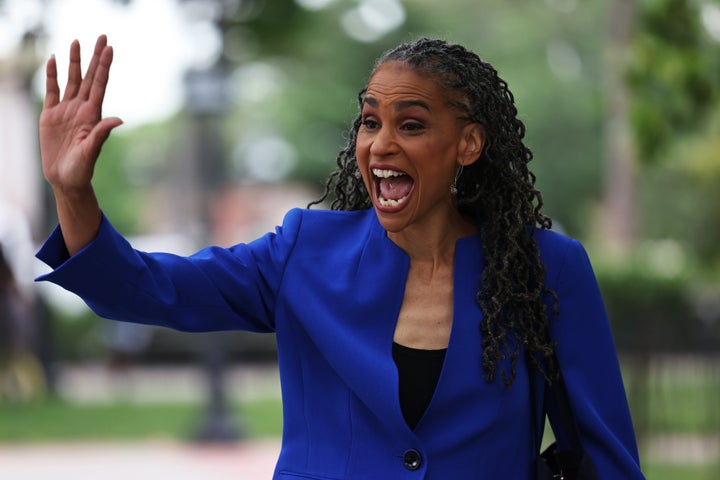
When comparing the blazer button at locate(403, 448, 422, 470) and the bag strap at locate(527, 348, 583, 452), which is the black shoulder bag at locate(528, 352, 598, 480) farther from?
the blazer button at locate(403, 448, 422, 470)

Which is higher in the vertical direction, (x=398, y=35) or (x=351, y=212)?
(x=398, y=35)

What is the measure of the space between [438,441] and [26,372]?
610 inches

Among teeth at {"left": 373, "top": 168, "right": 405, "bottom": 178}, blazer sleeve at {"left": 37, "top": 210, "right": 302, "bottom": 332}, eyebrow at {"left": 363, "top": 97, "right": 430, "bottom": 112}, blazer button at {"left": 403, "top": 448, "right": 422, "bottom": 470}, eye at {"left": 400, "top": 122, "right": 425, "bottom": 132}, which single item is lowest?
blazer button at {"left": 403, "top": 448, "right": 422, "bottom": 470}

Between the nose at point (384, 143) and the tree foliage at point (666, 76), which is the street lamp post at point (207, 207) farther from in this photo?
the nose at point (384, 143)

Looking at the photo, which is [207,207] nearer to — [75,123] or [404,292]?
[404,292]

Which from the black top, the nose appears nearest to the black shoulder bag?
the black top

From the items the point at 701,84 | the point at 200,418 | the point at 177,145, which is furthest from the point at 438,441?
the point at 177,145

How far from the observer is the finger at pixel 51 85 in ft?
9.22

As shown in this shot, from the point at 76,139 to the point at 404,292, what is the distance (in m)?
0.90

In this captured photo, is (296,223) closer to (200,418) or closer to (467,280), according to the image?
(467,280)

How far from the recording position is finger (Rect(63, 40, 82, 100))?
283cm

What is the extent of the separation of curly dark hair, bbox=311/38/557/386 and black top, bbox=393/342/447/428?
0.12 metres

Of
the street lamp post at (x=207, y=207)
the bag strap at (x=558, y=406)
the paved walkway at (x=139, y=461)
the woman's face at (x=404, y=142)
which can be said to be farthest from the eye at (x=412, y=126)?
the street lamp post at (x=207, y=207)

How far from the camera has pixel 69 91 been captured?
2826 mm
